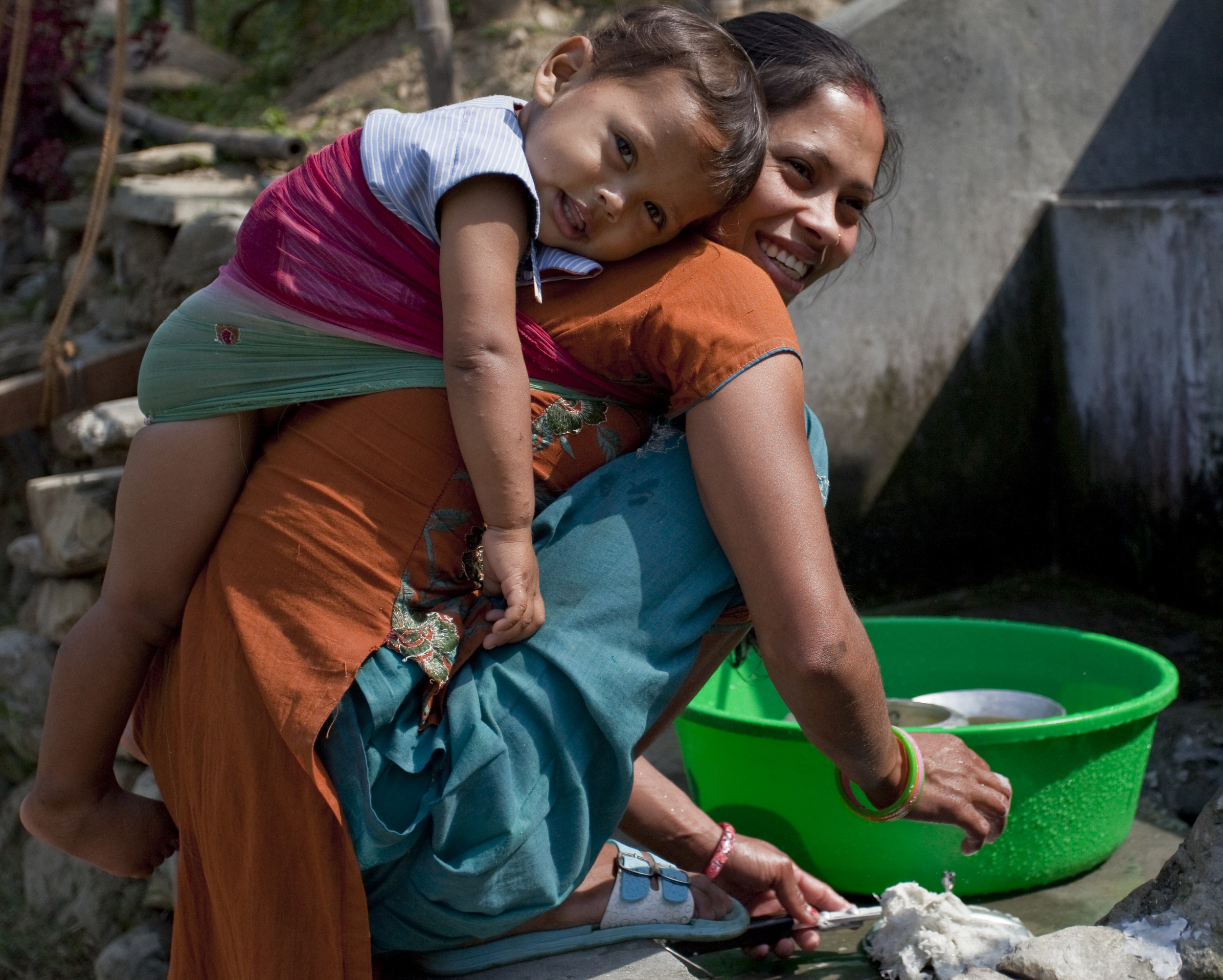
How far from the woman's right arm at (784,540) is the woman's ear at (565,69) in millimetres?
439

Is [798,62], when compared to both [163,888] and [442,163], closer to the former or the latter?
[442,163]

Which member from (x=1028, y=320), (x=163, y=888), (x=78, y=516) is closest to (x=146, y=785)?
(x=163, y=888)

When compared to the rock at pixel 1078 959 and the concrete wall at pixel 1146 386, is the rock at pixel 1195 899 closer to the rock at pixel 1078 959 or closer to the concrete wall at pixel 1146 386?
the rock at pixel 1078 959

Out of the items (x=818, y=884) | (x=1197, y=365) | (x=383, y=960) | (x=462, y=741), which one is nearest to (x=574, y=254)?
(x=462, y=741)

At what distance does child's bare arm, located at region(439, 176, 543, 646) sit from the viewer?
1.34 metres

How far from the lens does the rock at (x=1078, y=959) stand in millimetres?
1492

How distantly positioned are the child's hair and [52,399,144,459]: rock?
207cm

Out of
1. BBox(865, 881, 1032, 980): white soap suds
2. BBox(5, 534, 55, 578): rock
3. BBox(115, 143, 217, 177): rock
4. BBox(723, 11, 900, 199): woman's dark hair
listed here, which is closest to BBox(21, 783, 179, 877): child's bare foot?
BBox(865, 881, 1032, 980): white soap suds

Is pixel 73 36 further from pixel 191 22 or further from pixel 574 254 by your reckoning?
pixel 574 254

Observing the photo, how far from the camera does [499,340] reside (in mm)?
1341

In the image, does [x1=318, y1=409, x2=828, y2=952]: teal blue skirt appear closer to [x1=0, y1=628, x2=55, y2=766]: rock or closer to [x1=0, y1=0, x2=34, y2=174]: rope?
[x1=0, y1=628, x2=55, y2=766]: rock

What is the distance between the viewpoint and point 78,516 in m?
3.10

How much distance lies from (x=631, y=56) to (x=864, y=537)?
2715 mm

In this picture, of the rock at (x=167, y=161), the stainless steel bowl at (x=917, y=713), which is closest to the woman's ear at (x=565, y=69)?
the stainless steel bowl at (x=917, y=713)
